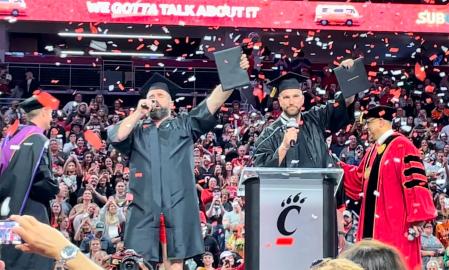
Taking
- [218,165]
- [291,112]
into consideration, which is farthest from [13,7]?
[291,112]

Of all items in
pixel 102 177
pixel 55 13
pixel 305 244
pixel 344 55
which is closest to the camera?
pixel 305 244

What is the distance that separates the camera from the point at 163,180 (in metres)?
6.36

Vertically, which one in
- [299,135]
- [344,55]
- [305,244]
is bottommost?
[305,244]

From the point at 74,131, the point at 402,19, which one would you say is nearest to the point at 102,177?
the point at 74,131

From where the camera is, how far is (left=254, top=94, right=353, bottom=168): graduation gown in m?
6.48

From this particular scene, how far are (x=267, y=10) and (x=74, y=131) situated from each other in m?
6.93

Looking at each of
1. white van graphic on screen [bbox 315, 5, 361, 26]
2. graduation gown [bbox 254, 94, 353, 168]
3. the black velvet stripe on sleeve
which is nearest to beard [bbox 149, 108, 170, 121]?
graduation gown [bbox 254, 94, 353, 168]

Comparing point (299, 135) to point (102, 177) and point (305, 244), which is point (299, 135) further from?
point (102, 177)

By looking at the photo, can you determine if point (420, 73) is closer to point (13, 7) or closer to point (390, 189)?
point (13, 7)

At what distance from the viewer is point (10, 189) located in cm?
646

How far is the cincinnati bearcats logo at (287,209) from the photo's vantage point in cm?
525

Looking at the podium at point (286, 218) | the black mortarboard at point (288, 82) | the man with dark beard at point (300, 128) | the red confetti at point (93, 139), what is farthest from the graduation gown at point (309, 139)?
the red confetti at point (93, 139)

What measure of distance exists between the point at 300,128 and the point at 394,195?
0.88 metres

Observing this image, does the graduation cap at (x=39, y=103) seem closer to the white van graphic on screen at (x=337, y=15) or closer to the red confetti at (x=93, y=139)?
the red confetti at (x=93, y=139)
